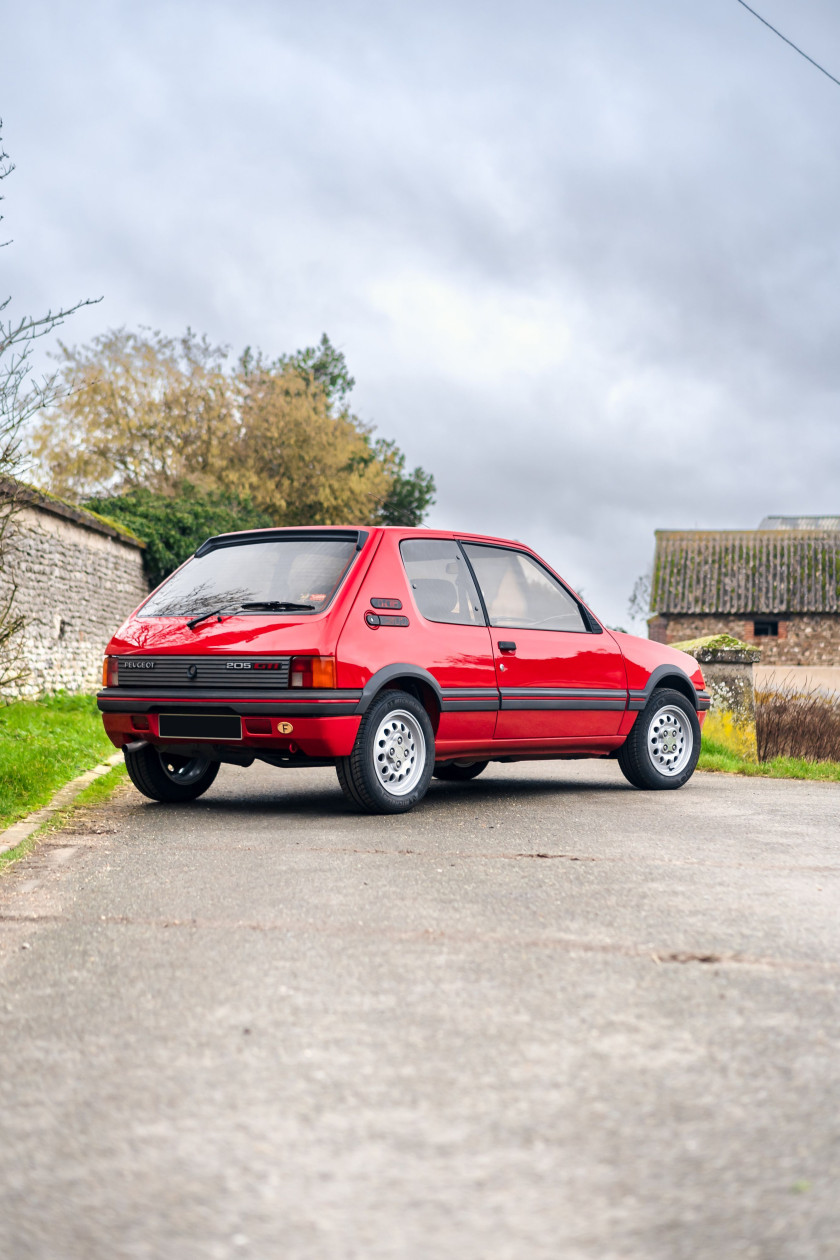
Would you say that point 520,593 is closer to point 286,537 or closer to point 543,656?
point 543,656

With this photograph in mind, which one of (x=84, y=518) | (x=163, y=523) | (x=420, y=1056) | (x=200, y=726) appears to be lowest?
(x=420, y=1056)

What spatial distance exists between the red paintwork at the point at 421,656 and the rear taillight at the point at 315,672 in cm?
5

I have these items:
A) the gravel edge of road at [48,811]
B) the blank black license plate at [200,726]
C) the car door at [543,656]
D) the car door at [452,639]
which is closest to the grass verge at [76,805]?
the gravel edge of road at [48,811]

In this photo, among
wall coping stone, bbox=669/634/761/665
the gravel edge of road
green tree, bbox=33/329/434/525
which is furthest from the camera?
green tree, bbox=33/329/434/525

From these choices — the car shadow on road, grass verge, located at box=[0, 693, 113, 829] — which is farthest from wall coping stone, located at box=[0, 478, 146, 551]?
the car shadow on road

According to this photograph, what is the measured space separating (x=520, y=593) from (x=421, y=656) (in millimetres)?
1478

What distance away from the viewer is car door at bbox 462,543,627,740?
8953 millimetres

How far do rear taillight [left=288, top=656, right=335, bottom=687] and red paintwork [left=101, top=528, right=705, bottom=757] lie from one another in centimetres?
5

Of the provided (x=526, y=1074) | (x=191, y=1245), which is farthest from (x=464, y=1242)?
(x=526, y=1074)

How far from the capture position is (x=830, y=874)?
6090mm

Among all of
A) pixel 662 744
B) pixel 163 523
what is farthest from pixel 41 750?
pixel 163 523

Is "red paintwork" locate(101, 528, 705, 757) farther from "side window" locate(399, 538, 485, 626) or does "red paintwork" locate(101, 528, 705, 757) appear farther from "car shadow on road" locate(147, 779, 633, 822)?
"car shadow on road" locate(147, 779, 633, 822)

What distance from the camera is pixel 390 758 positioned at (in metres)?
8.02

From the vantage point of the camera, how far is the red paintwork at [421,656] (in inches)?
303
